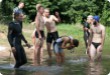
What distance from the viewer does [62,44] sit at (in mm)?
12883

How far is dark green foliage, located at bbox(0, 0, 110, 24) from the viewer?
32.1 meters

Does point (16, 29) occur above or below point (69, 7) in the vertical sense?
above

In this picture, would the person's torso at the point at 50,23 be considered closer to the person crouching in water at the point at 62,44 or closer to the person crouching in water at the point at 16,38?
the person crouching in water at the point at 62,44

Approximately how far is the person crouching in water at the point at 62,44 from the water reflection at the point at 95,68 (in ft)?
2.64

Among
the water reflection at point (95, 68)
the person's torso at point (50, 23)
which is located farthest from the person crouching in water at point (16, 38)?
the person's torso at point (50, 23)

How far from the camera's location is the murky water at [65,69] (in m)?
11.0

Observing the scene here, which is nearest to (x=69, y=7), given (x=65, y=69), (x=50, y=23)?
(x=50, y=23)

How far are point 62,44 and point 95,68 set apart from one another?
1.45 metres

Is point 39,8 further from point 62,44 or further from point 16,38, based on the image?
point 16,38

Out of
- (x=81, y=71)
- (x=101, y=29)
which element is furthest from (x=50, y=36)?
(x=81, y=71)

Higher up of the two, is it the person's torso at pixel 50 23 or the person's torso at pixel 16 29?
the person's torso at pixel 16 29

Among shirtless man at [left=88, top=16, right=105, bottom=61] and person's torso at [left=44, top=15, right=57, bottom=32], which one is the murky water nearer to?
shirtless man at [left=88, top=16, right=105, bottom=61]

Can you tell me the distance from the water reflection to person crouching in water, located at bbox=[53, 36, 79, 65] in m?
0.81

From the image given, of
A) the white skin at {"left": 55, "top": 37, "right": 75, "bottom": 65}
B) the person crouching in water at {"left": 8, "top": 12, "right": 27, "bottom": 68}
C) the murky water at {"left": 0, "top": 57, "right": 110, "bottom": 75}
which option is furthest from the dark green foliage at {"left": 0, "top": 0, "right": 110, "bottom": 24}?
the person crouching in water at {"left": 8, "top": 12, "right": 27, "bottom": 68}
